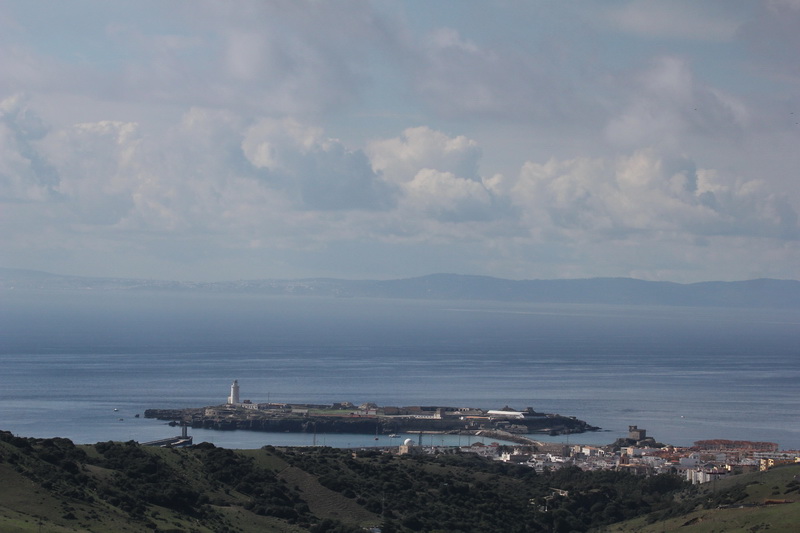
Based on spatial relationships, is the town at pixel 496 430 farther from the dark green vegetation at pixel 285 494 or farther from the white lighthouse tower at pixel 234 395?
the dark green vegetation at pixel 285 494

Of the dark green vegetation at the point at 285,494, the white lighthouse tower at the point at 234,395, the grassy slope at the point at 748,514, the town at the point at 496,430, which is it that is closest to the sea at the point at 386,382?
the town at the point at 496,430

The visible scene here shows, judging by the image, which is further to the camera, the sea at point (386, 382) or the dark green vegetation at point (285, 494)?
the sea at point (386, 382)

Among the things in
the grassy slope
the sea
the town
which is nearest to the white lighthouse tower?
the town

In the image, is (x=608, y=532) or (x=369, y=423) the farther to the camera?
(x=369, y=423)

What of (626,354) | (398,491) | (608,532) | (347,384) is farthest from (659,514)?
(626,354)

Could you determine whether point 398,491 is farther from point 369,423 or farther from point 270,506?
point 369,423
